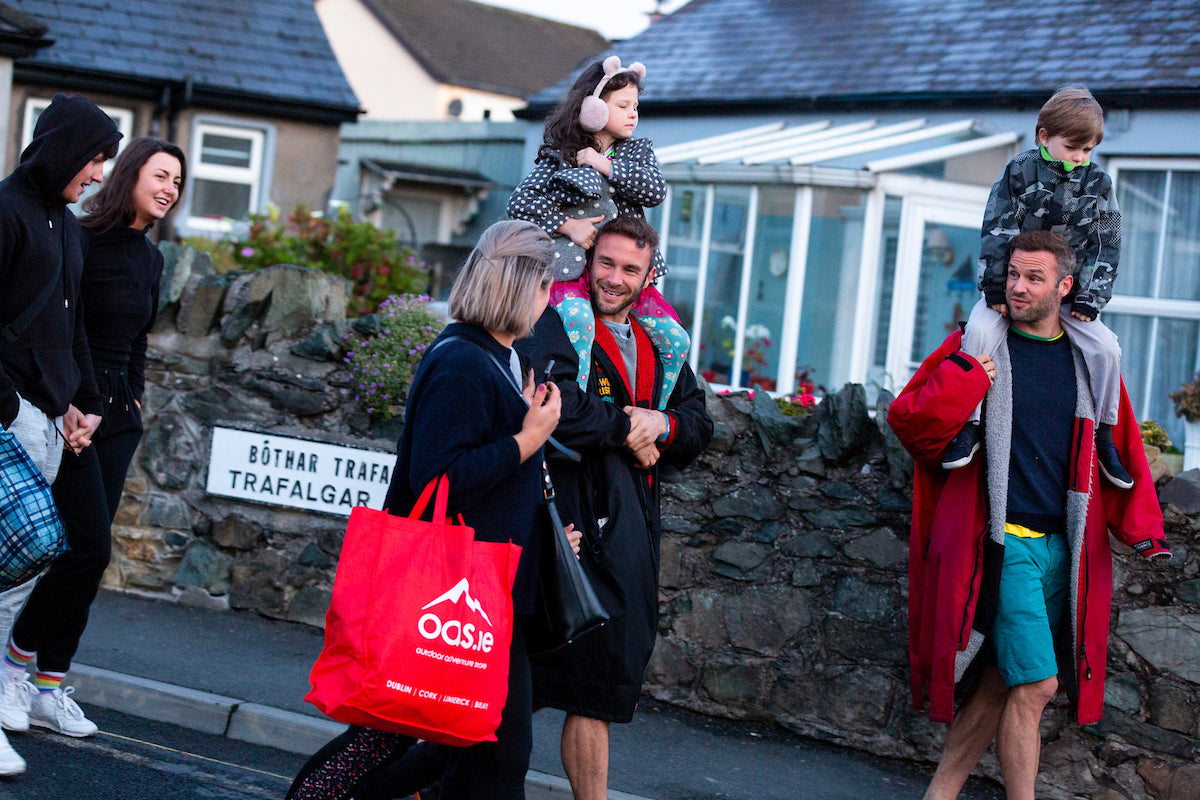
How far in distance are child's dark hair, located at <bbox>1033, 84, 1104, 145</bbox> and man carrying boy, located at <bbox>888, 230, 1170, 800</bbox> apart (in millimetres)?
397

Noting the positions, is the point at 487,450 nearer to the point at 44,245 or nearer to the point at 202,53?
the point at 44,245

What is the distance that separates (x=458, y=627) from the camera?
320cm

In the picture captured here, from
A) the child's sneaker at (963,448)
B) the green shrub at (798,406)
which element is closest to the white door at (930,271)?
the green shrub at (798,406)

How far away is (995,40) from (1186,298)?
343 centimetres

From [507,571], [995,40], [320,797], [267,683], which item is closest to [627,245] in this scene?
[507,571]

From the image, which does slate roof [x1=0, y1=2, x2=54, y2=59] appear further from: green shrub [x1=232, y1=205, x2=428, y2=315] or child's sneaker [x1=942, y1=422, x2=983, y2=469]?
child's sneaker [x1=942, y1=422, x2=983, y2=469]

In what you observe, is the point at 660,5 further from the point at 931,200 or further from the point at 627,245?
the point at 627,245

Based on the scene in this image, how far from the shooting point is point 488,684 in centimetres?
324

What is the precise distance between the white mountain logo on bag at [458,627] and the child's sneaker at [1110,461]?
7.75 feet

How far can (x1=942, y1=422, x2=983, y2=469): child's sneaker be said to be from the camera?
171 inches

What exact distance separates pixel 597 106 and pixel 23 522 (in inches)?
87.5

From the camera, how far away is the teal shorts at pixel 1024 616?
167 inches

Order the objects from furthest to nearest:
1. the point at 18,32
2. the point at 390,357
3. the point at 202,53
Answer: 1. the point at 202,53
2. the point at 18,32
3. the point at 390,357

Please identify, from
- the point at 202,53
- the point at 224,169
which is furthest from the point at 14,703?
the point at 224,169
